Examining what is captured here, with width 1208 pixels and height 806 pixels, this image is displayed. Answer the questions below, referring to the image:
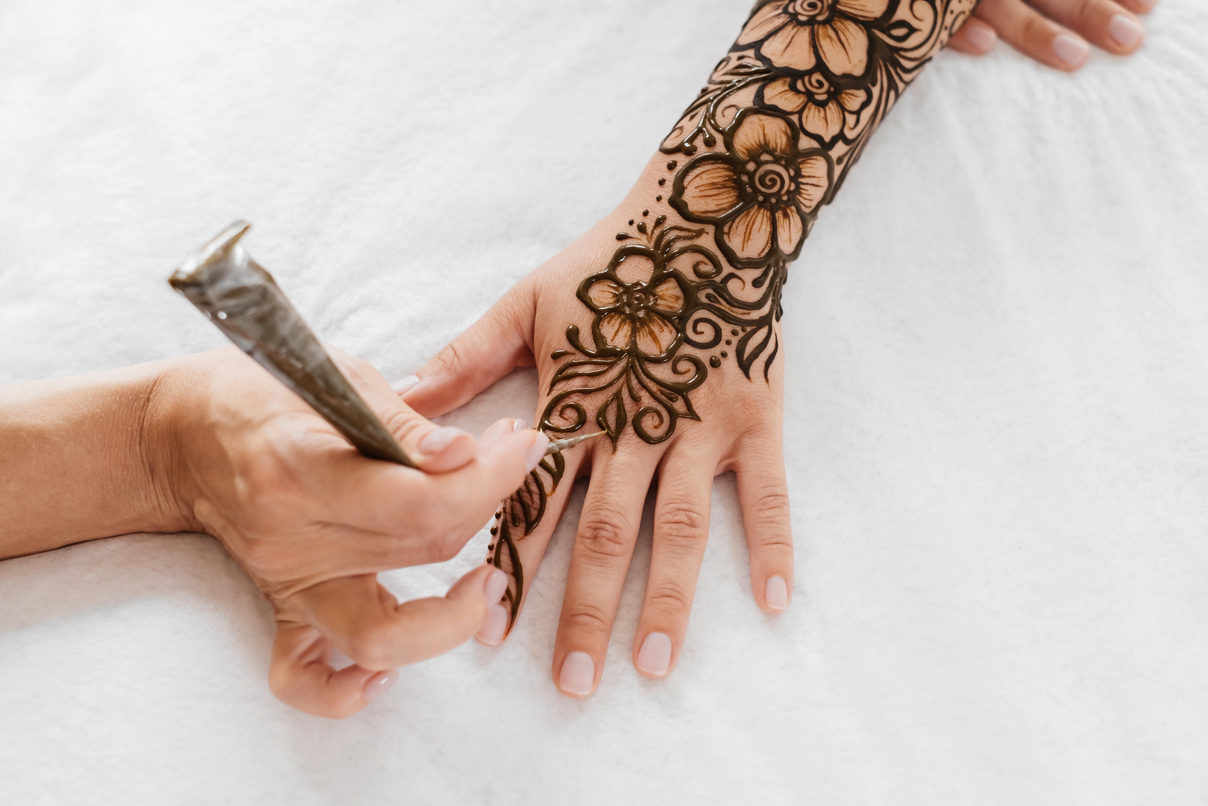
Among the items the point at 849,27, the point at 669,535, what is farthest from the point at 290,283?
the point at 849,27

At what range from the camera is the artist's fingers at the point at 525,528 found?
89cm

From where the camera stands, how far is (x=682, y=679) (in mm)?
869

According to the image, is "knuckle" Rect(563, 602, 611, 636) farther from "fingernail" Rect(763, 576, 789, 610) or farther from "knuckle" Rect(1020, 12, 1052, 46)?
"knuckle" Rect(1020, 12, 1052, 46)

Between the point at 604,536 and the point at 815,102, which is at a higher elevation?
the point at 815,102

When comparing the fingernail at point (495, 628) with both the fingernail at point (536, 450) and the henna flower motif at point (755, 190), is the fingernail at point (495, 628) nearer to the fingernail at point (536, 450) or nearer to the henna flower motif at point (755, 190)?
the fingernail at point (536, 450)

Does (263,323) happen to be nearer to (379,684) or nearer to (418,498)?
(418,498)

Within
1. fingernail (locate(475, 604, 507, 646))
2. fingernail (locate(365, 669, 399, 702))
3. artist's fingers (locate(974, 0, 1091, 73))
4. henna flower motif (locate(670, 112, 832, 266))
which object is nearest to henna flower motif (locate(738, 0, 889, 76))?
henna flower motif (locate(670, 112, 832, 266))

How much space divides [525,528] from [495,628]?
0.38 feet

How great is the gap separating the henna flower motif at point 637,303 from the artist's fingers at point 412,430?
279mm

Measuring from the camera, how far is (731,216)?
1074 millimetres

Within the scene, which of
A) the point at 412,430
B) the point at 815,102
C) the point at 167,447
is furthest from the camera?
the point at 815,102

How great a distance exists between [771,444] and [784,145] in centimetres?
43

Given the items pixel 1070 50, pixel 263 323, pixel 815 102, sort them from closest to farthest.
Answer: pixel 263 323 < pixel 815 102 < pixel 1070 50

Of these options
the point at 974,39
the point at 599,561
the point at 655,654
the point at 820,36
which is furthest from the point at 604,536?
the point at 974,39
